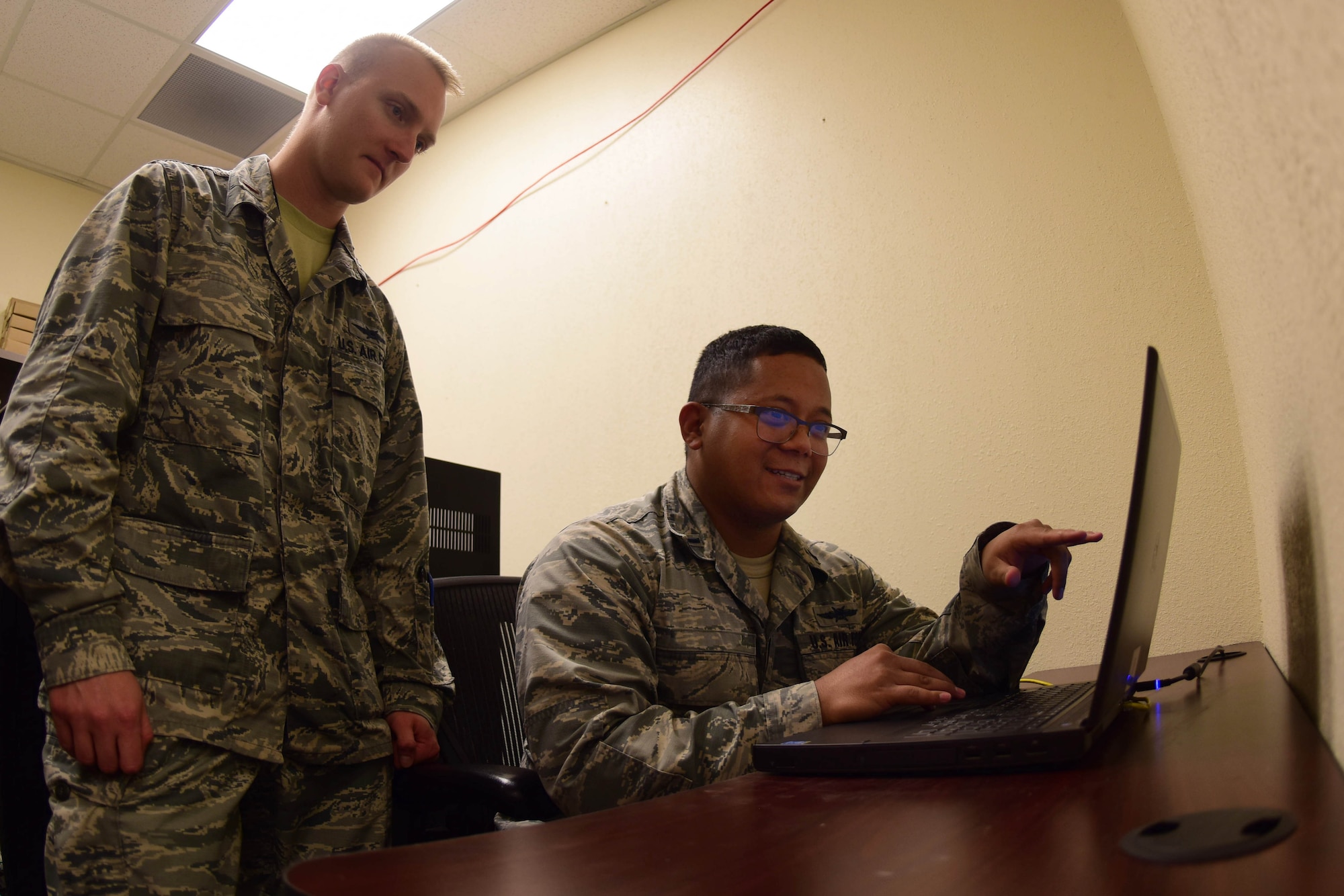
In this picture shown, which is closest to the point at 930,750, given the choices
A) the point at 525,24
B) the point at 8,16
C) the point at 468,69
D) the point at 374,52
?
the point at 374,52

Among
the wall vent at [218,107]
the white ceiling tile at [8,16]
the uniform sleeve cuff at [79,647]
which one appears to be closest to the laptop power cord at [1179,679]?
the uniform sleeve cuff at [79,647]

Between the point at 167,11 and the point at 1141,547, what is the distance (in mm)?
3092

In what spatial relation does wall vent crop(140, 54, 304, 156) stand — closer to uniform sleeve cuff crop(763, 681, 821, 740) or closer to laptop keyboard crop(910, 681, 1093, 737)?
uniform sleeve cuff crop(763, 681, 821, 740)

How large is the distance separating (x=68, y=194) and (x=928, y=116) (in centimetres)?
364

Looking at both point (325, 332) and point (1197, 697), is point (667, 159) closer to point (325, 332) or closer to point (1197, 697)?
point (325, 332)

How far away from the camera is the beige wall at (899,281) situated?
1525mm

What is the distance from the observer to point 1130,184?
5.17 feet

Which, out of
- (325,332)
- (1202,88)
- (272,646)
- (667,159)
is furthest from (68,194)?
(1202,88)

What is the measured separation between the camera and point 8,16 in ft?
8.55

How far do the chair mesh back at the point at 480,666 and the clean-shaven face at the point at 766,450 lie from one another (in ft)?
1.21

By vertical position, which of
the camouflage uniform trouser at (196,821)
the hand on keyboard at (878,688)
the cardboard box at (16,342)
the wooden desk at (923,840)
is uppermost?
the cardboard box at (16,342)

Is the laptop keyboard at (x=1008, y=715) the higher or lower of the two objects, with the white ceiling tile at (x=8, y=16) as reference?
lower

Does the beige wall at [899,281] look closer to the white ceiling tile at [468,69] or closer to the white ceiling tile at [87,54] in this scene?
the white ceiling tile at [468,69]

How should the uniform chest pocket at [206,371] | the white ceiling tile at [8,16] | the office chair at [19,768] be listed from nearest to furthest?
the office chair at [19,768] → the uniform chest pocket at [206,371] → the white ceiling tile at [8,16]
